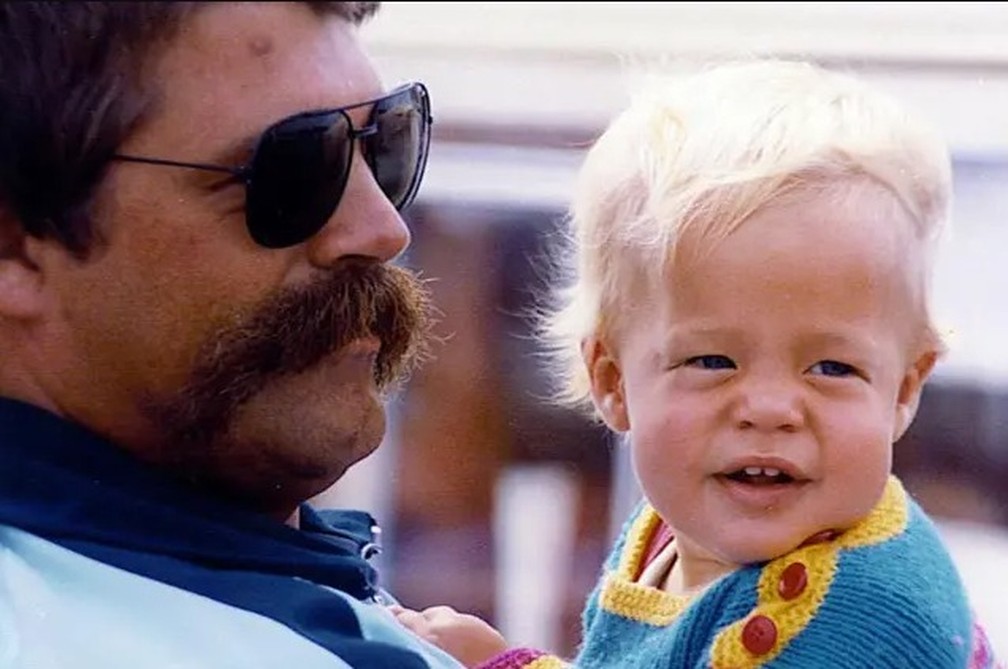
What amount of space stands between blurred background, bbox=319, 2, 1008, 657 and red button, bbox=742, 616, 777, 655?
1.52m

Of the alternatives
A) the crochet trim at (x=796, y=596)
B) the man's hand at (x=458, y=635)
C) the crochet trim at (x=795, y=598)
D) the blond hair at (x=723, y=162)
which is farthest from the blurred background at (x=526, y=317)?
the crochet trim at (x=796, y=596)

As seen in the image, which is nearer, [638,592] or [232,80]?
[232,80]

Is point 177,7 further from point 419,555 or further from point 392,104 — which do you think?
point 419,555

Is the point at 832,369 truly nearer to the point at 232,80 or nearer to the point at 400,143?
the point at 400,143

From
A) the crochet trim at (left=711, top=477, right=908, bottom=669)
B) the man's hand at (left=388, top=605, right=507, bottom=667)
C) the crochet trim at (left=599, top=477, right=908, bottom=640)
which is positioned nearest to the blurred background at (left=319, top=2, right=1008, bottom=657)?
the man's hand at (left=388, top=605, right=507, bottom=667)

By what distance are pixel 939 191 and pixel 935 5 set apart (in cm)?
142

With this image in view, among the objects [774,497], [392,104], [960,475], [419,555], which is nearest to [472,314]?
[419,555]

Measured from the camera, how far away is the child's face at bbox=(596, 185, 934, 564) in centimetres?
163

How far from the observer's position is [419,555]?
329cm

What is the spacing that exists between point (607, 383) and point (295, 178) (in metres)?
0.37

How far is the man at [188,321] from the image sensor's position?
166 cm

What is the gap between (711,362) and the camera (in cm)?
167

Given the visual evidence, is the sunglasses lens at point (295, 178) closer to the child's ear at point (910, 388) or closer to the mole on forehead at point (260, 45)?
the mole on forehead at point (260, 45)

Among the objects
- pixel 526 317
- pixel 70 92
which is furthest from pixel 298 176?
pixel 526 317
